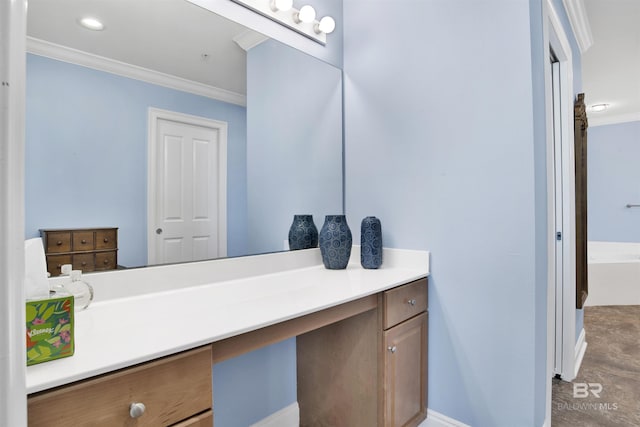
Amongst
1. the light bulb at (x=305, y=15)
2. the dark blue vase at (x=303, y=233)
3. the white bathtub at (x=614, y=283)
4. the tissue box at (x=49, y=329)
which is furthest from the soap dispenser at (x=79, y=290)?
the white bathtub at (x=614, y=283)

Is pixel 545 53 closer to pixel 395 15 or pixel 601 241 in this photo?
pixel 395 15

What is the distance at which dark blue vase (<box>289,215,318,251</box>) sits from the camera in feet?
5.77

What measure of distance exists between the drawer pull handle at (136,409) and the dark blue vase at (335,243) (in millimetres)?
1098

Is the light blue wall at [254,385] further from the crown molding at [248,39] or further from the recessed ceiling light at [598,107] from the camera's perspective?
the recessed ceiling light at [598,107]

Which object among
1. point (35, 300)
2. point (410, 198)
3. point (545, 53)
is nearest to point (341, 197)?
point (410, 198)

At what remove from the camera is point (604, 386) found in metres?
2.00

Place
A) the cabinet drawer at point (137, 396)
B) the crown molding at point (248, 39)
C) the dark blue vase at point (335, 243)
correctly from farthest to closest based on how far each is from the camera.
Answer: the dark blue vase at point (335, 243) < the crown molding at point (248, 39) < the cabinet drawer at point (137, 396)

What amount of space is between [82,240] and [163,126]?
0.47 m

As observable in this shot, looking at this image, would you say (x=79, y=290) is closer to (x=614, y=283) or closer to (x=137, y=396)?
(x=137, y=396)

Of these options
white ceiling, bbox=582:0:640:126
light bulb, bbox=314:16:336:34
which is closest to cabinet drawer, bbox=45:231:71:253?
light bulb, bbox=314:16:336:34

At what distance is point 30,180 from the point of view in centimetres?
97

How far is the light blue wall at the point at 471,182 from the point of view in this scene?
1390 millimetres

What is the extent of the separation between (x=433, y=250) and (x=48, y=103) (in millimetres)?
1565

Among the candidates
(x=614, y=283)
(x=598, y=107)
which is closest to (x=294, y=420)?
(x=614, y=283)
